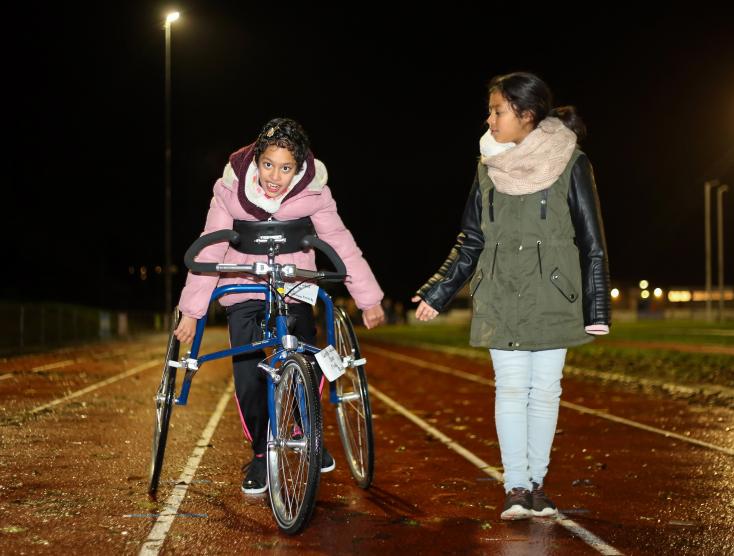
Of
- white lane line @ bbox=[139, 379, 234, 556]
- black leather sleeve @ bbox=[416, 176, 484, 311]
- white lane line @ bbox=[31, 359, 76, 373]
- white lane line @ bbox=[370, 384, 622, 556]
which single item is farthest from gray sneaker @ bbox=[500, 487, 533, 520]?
white lane line @ bbox=[31, 359, 76, 373]

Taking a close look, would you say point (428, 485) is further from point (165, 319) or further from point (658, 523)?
point (165, 319)

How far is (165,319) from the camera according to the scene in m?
58.2

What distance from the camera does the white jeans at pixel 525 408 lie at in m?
5.55

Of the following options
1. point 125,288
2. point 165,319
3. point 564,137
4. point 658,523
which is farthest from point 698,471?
point 125,288

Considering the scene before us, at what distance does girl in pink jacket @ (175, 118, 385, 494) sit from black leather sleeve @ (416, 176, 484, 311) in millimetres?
620

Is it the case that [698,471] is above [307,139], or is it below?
below

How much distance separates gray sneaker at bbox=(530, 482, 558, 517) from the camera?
5.57 m

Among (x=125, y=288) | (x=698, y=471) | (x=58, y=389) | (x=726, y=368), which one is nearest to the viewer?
(x=698, y=471)

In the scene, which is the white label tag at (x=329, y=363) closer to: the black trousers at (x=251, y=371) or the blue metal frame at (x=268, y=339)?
the blue metal frame at (x=268, y=339)

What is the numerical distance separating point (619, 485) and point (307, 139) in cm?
307

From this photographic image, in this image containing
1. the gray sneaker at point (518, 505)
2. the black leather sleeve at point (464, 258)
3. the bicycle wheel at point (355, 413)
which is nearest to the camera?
the gray sneaker at point (518, 505)

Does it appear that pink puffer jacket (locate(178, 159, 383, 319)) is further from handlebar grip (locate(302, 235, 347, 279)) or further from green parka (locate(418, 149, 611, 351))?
green parka (locate(418, 149, 611, 351))

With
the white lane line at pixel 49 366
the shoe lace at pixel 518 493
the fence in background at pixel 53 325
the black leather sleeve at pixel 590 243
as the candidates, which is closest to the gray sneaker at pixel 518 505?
the shoe lace at pixel 518 493

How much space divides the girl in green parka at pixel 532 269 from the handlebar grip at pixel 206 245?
1.09 m
